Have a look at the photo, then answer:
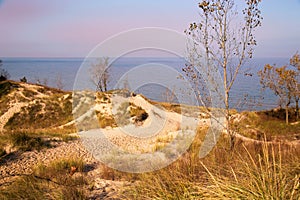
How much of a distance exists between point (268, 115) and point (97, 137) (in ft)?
39.7

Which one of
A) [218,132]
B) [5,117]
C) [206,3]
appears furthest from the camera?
[5,117]

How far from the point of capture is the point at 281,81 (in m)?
17.1

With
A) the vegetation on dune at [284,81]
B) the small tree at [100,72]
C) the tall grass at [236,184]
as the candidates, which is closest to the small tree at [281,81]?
the vegetation on dune at [284,81]

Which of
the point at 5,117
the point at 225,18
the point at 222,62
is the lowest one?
the point at 5,117

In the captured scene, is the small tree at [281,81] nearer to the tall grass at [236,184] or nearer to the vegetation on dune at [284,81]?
the vegetation on dune at [284,81]

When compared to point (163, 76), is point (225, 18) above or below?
above

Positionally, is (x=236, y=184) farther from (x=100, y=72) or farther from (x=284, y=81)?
(x=100, y=72)

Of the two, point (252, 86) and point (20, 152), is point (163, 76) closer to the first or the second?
point (252, 86)

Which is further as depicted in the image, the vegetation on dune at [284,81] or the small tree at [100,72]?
the small tree at [100,72]

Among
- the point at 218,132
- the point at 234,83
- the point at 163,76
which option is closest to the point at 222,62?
the point at 234,83

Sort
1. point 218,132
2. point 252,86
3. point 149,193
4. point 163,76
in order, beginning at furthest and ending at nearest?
point 218,132, point 163,76, point 252,86, point 149,193

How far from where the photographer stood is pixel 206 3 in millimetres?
5672

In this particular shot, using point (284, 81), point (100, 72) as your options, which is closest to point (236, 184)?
point (284, 81)

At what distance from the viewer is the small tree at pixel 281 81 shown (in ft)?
54.1
